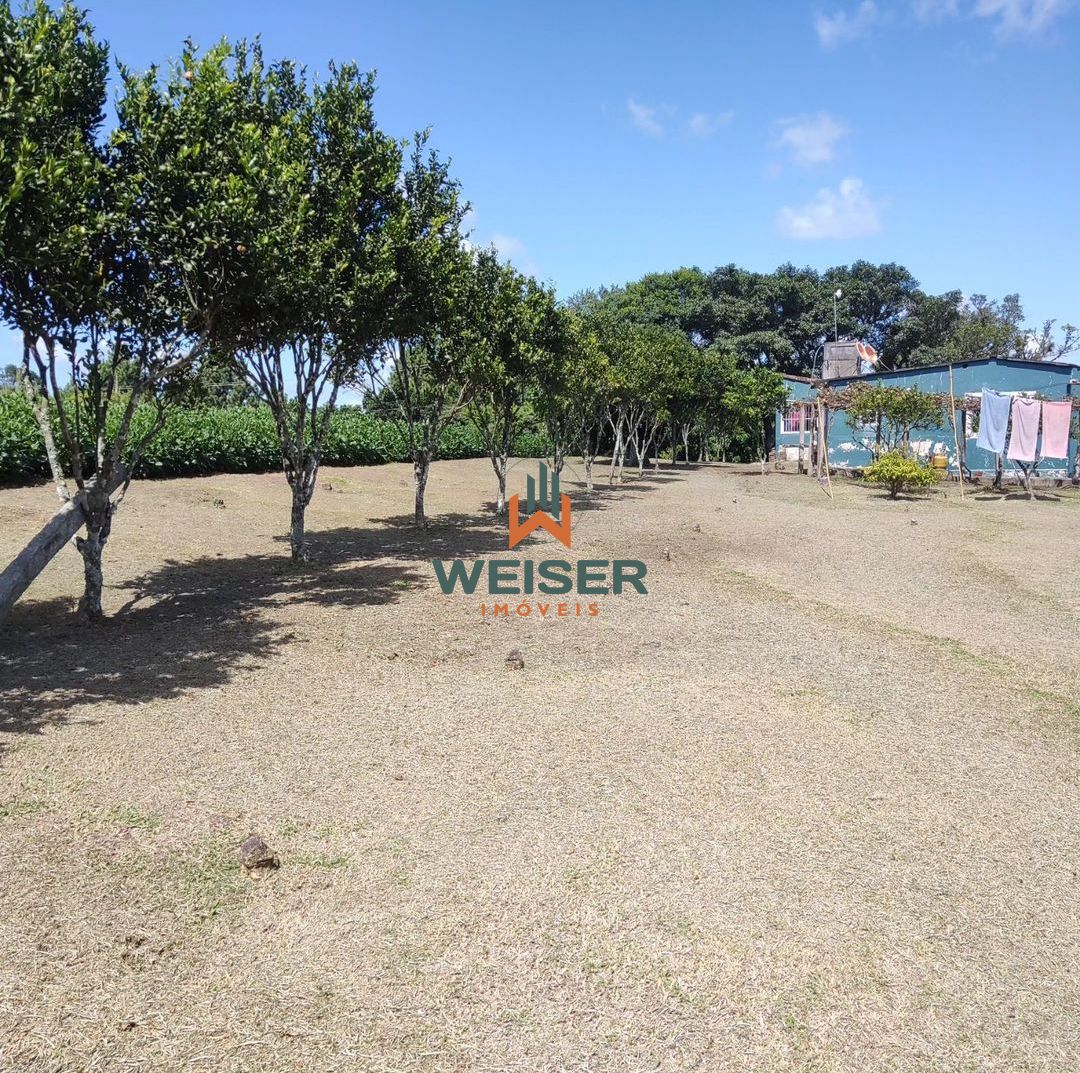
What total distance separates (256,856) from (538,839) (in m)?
1.56

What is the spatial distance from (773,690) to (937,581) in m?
6.54

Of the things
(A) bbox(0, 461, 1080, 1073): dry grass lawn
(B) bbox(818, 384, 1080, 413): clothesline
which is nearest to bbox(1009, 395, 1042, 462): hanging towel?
(B) bbox(818, 384, 1080, 413): clothesline

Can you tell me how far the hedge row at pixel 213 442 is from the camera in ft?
62.1

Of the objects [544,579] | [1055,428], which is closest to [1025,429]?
[1055,428]

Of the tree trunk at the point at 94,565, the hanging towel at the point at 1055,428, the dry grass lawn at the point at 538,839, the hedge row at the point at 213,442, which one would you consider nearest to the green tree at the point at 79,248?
the tree trunk at the point at 94,565

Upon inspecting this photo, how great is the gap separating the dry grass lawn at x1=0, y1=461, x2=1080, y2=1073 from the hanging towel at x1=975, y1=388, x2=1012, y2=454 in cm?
1672

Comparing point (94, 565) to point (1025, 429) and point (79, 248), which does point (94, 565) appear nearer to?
point (79, 248)

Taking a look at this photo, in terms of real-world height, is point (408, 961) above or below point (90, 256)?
below

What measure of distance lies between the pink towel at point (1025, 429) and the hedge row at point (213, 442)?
2081 centimetres

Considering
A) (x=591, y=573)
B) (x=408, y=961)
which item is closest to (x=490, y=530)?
(x=591, y=573)

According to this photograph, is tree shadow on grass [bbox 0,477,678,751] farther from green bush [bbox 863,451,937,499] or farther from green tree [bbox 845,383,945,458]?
green tree [bbox 845,383,945,458]

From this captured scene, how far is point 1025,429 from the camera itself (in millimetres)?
24781

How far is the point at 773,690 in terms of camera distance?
→ 7.54m

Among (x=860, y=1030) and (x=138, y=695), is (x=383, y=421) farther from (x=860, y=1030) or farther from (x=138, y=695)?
(x=860, y=1030)
